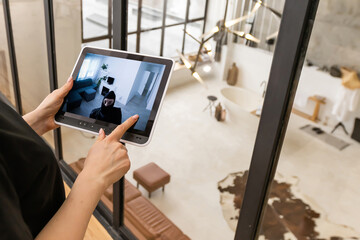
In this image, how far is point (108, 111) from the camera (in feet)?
3.84

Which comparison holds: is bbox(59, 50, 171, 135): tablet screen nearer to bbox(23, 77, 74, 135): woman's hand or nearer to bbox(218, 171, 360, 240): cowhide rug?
bbox(23, 77, 74, 135): woman's hand

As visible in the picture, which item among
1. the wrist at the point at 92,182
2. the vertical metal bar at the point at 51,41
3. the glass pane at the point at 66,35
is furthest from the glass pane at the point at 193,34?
the wrist at the point at 92,182

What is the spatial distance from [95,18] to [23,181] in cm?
153

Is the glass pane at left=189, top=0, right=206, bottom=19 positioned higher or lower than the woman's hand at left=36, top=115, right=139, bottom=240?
higher

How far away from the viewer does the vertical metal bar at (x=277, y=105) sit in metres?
0.88

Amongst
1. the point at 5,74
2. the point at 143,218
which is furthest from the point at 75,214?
the point at 5,74

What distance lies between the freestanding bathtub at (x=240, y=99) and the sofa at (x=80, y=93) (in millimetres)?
590

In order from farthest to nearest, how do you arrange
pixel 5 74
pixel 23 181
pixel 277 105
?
1. pixel 5 74
2. pixel 277 105
3. pixel 23 181

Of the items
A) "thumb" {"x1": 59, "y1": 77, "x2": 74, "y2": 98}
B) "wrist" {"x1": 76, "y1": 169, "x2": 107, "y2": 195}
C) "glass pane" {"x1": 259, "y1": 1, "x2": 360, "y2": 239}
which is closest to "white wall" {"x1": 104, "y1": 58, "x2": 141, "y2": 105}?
"thumb" {"x1": 59, "y1": 77, "x2": 74, "y2": 98}

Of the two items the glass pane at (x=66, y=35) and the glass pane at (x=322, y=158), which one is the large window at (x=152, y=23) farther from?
the glass pane at (x=322, y=158)

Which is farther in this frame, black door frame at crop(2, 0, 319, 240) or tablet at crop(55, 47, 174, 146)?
tablet at crop(55, 47, 174, 146)

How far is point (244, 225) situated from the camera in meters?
1.22

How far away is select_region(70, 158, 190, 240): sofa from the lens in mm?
2018

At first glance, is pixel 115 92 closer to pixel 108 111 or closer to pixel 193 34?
pixel 108 111
